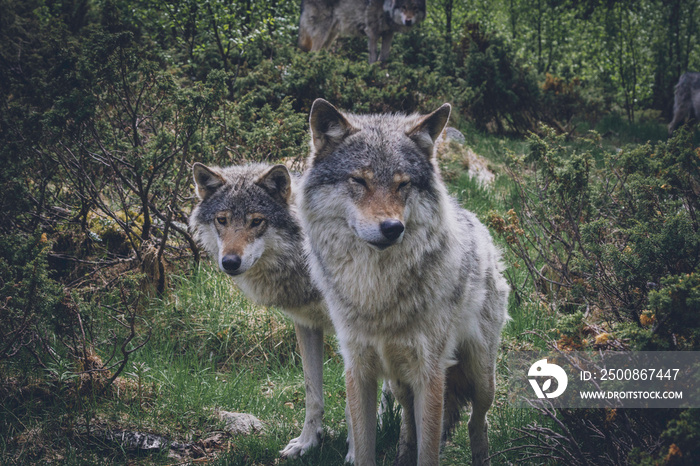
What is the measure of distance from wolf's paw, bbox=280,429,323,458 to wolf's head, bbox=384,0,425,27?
10977 mm

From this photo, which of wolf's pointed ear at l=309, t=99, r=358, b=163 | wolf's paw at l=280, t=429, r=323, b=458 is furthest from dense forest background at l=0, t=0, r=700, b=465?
wolf's pointed ear at l=309, t=99, r=358, b=163

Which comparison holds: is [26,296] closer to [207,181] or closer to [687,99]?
[207,181]

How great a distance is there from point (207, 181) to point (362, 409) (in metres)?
2.22

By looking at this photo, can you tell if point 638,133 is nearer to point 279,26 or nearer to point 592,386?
point 279,26

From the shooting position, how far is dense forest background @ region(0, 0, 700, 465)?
3.13m

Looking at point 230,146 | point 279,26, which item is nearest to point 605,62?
point 279,26

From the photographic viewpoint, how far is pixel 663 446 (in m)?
2.30

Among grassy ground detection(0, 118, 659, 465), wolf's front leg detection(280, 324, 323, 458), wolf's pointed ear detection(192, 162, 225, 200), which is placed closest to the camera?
grassy ground detection(0, 118, 659, 465)

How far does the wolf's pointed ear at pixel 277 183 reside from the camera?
A: 13.2ft

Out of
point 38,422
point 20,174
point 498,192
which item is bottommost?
point 38,422

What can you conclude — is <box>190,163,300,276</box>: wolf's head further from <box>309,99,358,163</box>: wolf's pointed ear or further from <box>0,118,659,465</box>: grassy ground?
<box>0,118,659,465</box>: grassy ground

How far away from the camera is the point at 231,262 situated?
362 cm

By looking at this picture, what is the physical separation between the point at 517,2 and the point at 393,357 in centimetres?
1783

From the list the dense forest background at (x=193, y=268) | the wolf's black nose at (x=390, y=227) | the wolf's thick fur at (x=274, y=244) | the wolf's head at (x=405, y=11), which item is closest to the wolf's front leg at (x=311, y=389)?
the wolf's thick fur at (x=274, y=244)
